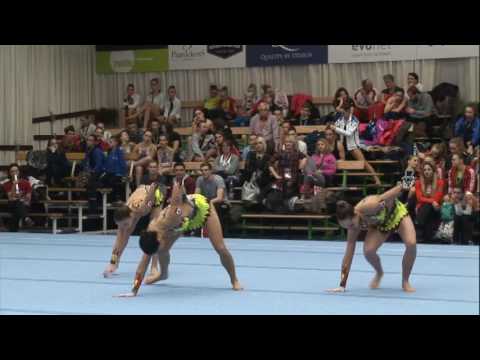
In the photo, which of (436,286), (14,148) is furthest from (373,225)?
(14,148)

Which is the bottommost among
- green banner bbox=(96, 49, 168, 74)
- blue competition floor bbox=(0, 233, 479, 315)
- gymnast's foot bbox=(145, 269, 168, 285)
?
blue competition floor bbox=(0, 233, 479, 315)

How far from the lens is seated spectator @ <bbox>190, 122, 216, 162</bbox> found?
49.4 ft

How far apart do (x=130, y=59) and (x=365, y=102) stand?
21.2ft

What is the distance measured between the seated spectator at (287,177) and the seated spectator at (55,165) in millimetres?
4562

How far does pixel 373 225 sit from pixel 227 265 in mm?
1422

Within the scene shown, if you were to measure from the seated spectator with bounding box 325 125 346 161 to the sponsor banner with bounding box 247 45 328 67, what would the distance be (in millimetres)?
3601

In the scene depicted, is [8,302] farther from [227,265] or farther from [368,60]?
[368,60]

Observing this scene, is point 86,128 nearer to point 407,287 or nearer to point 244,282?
point 244,282

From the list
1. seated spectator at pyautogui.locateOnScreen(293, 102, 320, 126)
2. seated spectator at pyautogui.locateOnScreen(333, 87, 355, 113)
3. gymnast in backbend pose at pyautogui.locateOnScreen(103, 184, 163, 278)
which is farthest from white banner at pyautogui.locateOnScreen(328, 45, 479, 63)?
gymnast in backbend pose at pyautogui.locateOnScreen(103, 184, 163, 278)

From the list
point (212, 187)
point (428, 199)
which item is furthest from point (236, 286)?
point (212, 187)

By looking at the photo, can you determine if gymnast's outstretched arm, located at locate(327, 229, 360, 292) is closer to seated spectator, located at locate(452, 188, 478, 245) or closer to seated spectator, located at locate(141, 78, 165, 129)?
seated spectator, located at locate(452, 188, 478, 245)

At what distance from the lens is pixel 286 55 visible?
695 inches

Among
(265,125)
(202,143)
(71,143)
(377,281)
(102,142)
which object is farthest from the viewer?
(71,143)

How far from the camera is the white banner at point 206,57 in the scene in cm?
1811
